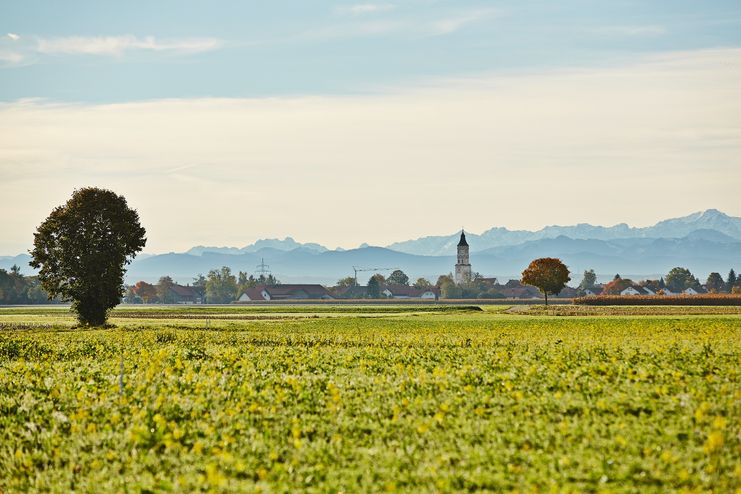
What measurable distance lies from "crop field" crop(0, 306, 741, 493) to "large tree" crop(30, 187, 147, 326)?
48.0 m

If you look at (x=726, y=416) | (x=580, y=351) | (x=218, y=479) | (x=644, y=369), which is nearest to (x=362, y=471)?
(x=218, y=479)

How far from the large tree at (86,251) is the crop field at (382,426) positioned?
157 feet

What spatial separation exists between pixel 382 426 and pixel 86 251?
6316 centimetres

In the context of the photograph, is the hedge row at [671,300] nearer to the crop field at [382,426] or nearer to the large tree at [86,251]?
the large tree at [86,251]

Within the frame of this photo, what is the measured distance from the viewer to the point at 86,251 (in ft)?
263

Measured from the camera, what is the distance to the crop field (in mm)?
17891

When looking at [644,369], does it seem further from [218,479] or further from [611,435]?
[218,479]

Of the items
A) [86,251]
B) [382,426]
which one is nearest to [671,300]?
[86,251]

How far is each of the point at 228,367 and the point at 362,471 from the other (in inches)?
574

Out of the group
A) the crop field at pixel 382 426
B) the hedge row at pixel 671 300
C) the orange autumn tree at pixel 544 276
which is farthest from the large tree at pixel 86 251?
the hedge row at pixel 671 300

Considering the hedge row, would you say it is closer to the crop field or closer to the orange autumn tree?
the orange autumn tree

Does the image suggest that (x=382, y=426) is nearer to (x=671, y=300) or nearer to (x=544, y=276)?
(x=544, y=276)

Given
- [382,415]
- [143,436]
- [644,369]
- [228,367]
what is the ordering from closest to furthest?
[143,436] < [382,415] < [644,369] < [228,367]

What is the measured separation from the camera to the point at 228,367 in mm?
32281
